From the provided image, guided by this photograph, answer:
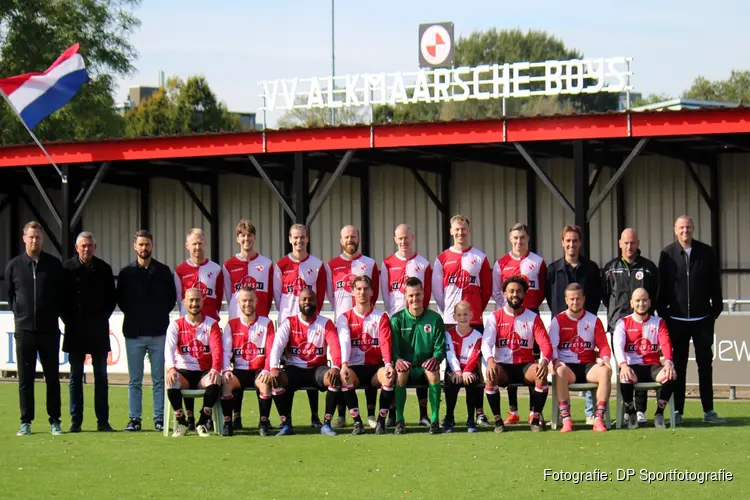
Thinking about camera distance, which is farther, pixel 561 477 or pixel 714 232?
pixel 714 232

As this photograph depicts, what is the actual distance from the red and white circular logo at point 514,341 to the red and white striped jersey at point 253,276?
2.29 metres

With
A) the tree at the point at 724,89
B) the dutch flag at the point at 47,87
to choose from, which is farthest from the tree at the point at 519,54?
the dutch flag at the point at 47,87

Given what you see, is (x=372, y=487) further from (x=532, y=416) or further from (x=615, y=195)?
(x=615, y=195)

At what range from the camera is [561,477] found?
7.73m

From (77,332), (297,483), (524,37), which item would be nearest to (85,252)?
(77,332)

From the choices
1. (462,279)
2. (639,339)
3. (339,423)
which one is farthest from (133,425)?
(639,339)

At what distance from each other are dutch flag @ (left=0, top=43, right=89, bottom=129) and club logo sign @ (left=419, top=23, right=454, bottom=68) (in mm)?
6585

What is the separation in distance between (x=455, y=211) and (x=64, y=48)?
20.3 metres

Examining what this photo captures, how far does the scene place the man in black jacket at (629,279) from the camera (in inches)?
420

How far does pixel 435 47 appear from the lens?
2231cm

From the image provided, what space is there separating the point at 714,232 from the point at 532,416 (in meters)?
10.5

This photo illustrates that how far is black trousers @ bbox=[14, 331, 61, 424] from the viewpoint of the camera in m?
10.5

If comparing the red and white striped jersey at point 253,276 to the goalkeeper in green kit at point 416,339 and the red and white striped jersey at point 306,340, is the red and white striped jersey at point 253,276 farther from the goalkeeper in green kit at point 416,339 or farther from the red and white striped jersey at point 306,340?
the goalkeeper in green kit at point 416,339

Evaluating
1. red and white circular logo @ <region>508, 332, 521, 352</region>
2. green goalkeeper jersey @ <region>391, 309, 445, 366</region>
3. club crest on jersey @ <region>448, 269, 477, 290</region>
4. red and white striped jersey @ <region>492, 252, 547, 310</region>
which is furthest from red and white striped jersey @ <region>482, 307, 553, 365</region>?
club crest on jersey @ <region>448, 269, 477, 290</region>
